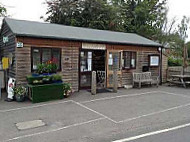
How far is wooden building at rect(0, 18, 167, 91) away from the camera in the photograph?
26.8 ft

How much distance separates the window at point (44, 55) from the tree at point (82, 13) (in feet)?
45.6

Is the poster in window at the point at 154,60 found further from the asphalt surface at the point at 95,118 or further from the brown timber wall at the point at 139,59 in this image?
the asphalt surface at the point at 95,118

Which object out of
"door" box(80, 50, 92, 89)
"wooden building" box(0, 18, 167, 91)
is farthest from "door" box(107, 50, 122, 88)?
"door" box(80, 50, 92, 89)

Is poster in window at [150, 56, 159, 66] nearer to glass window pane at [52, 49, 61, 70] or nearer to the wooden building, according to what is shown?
the wooden building

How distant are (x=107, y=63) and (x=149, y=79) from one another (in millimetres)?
3039

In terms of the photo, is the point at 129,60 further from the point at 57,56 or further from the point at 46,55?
the point at 46,55

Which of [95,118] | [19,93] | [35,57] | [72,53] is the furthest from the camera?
[72,53]

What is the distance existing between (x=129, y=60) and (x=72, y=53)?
387 centimetres

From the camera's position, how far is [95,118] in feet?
18.4

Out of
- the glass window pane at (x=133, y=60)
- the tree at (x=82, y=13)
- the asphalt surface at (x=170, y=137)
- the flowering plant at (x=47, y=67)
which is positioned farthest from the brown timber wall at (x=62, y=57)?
the tree at (x=82, y=13)

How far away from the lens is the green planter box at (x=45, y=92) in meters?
7.45

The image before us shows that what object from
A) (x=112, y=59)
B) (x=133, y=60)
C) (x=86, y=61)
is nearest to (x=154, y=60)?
(x=133, y=60)

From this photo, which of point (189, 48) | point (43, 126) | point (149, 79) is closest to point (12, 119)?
point (43, 126)

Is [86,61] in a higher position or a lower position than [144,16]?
lower
